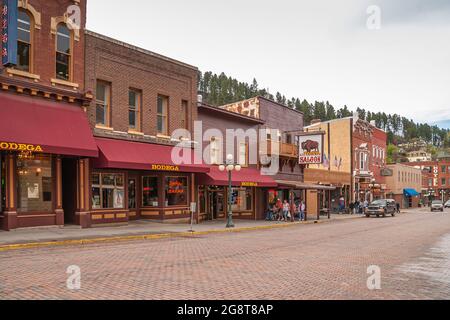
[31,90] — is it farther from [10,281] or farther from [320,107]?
[320,107]

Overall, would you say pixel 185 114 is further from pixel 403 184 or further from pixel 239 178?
pixel 403 184

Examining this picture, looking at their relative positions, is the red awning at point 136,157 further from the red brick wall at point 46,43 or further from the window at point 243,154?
the window at point 243,154

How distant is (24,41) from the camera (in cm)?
1875

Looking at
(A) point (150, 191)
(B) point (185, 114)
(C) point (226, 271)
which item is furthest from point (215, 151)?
(C) point (226, 271)

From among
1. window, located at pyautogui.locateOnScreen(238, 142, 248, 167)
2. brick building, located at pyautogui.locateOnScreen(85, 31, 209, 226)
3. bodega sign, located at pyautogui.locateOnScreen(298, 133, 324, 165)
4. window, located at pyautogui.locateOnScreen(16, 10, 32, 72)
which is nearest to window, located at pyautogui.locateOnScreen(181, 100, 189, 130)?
Result: brick building, located at pyautogui.locateOnScreen(85, 31, 209, 226)

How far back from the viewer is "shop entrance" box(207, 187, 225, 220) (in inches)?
1187

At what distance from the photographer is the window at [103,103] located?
22031 millimetres

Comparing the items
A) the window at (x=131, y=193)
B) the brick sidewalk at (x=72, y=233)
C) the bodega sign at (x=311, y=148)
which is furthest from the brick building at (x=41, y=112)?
the bodega sign at (x=311, y=148)

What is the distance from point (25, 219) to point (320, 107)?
17072 centimetres

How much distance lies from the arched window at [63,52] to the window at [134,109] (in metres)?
3.93

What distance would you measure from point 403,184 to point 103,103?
6096 centimetres

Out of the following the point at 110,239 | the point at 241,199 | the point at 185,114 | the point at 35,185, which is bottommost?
the point at 110,239

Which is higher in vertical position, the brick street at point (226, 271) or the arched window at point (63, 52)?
the arched window at point (63, 52)

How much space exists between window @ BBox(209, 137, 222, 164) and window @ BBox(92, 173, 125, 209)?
7.67 metres
